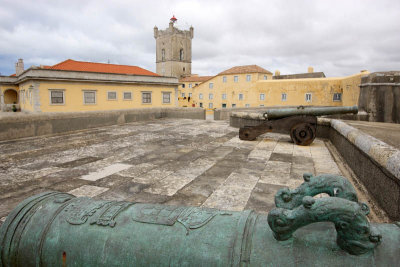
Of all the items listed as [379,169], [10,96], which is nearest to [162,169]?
[379,169]

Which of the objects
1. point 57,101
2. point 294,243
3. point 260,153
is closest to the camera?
point 294,243

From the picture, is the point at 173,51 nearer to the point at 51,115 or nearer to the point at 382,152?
the point at 51,115

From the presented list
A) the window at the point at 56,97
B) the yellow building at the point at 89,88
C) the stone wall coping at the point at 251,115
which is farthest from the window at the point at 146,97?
the stone wall coping at the point at 251,115

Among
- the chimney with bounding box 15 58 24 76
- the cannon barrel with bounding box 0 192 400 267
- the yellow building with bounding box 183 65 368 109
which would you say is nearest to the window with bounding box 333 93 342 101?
the yellow building with bounding box 183 65 368 109

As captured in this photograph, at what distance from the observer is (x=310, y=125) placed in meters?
6.57

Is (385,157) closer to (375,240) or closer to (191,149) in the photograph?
(375,240)

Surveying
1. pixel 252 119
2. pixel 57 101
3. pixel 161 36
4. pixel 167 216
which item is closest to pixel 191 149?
pixel 252 119

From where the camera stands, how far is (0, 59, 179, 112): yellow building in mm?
16078

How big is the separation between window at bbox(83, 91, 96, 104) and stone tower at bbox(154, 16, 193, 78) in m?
42.5

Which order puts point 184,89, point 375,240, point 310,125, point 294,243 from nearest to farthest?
point 375,240, point 294,243, point 310,125, point 184,89

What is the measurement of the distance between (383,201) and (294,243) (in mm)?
2234

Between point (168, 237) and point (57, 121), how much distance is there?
8375 millimetres

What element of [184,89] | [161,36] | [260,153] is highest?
[161,36]

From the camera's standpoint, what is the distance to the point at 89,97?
17.5 meters
